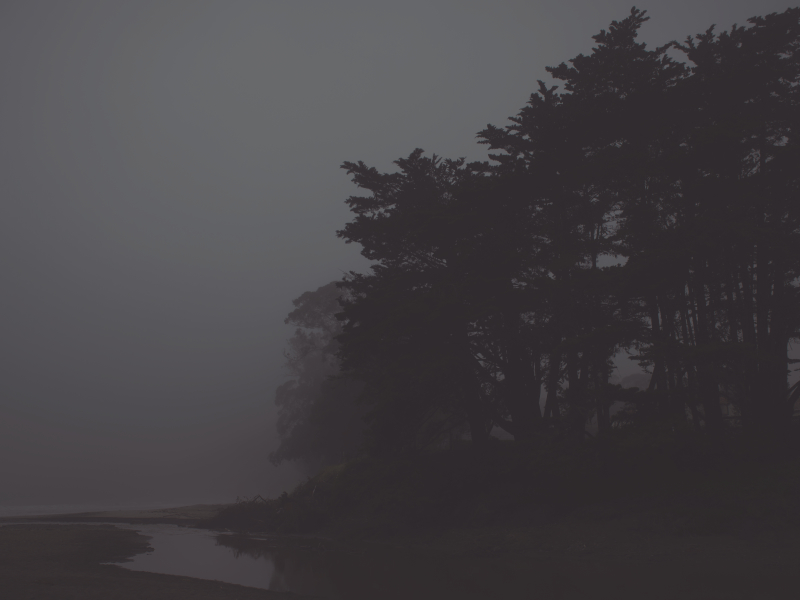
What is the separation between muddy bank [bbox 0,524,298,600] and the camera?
336 inches

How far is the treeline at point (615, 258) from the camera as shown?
14664mm

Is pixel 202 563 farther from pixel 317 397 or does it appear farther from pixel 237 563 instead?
pixel 317 397

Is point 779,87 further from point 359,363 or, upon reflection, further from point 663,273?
point 359,363

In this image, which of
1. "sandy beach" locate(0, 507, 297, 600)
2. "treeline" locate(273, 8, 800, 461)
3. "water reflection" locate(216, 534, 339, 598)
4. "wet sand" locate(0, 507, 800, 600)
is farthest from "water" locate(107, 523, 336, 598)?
"treeline" locate(273, 8, 800, 461)

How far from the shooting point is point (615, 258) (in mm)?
16594

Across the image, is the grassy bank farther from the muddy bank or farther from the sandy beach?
the muddy bank

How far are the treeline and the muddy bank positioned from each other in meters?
8.18

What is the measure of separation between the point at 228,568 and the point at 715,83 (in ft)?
66.0

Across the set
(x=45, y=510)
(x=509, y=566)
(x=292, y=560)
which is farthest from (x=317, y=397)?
(x=509, y=566)

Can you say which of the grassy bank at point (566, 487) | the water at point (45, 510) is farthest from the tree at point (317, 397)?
the water at point (45, 510)

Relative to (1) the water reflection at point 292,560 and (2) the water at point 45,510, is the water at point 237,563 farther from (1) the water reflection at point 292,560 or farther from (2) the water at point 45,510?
(2) the water at point 45,510

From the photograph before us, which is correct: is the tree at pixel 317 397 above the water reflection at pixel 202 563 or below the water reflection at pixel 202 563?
above

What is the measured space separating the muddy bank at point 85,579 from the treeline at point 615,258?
818 centimetres

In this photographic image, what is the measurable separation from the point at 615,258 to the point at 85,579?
603 inches
